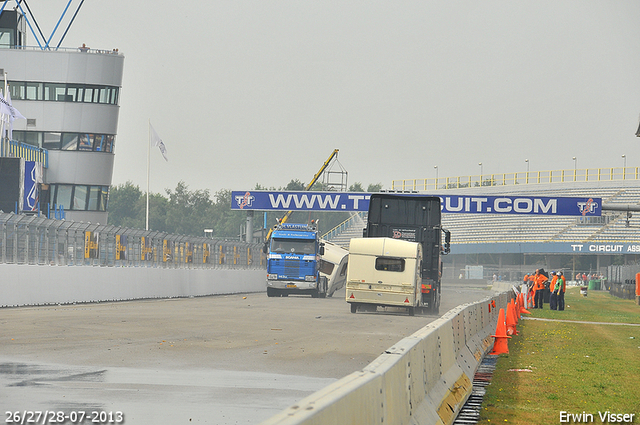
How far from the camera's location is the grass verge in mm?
10086

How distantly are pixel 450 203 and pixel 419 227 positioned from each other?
28823 millimetres

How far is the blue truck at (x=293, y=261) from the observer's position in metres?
45.1

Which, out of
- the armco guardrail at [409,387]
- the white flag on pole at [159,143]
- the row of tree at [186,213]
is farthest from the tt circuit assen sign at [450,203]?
the row of tree at [186,213]

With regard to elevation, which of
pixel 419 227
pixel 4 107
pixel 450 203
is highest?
pixel 4 107

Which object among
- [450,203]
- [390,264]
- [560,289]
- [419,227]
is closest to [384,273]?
[390,264]

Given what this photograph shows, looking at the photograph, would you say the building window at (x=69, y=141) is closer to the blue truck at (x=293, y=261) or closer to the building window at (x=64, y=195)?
the building window at (x=64, y=195)

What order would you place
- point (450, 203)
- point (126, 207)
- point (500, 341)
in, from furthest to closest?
1. point (126, 207)
2. point (450, 203)
3. point (500, 341)

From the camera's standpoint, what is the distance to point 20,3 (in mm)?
60906

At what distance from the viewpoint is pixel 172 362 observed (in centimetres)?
1323

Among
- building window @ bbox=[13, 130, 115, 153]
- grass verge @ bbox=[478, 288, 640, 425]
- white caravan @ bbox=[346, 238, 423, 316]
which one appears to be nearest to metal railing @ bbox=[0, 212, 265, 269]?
white caravan @ bbox=[346, 238, 423, 316]

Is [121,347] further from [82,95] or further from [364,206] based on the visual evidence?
[82,95]

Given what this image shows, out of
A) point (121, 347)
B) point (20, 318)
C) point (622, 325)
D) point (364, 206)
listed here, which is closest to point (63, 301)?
point (20, 318)

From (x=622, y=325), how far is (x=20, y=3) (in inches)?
1872

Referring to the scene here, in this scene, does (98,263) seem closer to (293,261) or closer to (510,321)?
(293,261)
